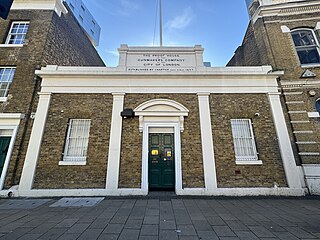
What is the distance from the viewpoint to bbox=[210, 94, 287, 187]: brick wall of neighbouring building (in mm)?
6434

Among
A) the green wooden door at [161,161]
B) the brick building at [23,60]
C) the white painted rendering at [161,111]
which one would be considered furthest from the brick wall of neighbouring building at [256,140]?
the brick building at [23,60]

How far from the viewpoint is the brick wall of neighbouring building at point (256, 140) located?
643 centimetres

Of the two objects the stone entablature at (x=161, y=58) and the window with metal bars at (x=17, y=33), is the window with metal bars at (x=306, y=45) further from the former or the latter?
the window with metal bars at (x=17, y=33)

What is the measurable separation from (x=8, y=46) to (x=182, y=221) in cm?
1169

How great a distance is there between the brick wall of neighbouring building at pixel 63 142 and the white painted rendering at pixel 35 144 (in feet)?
0.54

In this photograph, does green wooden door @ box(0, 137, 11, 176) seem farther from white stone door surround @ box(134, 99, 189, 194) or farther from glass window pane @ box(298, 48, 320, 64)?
glass window pane @ box(298, 48, 320, 64)

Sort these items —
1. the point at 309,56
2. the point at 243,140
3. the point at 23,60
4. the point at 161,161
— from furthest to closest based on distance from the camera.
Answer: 1. the point at 309,56
2. the point at 23,60
3. the point at 243,140
4. the point at 161,161

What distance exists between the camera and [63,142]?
6812 mm

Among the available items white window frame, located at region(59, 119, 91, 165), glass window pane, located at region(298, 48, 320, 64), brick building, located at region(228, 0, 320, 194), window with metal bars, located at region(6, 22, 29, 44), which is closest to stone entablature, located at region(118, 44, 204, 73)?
white window frame, located at region(59, 119, 91, 165)

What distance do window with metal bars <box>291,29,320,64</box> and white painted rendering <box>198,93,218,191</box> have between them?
5.95m

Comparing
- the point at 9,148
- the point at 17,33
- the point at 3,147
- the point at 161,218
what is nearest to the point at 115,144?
the point at 161,218

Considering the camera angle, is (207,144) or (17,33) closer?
(207,144)

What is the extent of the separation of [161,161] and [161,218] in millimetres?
2868

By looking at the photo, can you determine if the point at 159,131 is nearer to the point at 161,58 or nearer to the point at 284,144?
the point at 161,58
